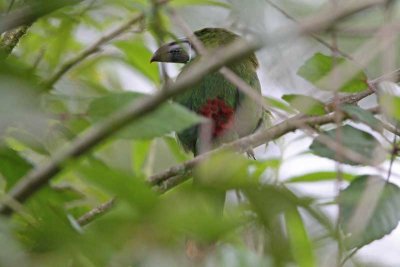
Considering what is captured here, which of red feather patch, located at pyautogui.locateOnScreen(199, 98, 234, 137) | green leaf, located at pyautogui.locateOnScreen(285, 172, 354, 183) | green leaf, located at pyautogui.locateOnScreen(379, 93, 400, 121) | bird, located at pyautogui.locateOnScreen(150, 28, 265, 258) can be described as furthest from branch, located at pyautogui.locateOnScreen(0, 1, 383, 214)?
red feather patch, located at pyautogui.locateOnScreen(199, 98, 234, 137)

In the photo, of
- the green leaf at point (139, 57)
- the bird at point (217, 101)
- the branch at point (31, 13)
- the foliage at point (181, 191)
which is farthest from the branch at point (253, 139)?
the bird at point (217, 101)

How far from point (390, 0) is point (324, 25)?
0.17 meters

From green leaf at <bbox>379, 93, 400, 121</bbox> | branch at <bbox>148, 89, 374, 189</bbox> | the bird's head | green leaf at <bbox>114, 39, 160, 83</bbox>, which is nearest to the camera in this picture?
green leaf at <bbox>379, 93, 400, 121</bbox>

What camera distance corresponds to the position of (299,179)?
1387mm

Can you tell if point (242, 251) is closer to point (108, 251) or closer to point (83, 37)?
point (108, 251)

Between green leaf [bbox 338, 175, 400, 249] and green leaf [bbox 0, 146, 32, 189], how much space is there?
16.2 inches

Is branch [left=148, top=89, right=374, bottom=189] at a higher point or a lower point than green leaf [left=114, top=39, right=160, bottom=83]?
higher

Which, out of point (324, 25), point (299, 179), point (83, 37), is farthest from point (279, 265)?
point (83, 37)

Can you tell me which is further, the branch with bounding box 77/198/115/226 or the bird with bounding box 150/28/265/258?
the bird with bounding box 150/28/265/258

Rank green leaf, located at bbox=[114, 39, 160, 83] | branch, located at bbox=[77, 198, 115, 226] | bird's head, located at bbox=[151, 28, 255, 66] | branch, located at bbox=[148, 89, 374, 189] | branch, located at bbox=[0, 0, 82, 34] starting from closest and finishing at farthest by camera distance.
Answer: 1. branch, located at bbox=[0, 0, 82, 34]
2. branch, located at bbox=[148, 89, 374, 189]
3. branch, located at bbox=[77, 198, 115, 226]
4. green leaf, located at bbox=[114, 39, 160, 83]
5. bird's head, located at bbox=[151, 28, 255, 66]

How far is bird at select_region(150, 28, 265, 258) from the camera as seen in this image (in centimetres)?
224

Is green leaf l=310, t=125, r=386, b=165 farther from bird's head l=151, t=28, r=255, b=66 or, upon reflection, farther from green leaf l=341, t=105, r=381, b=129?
bird's head l=151, t=28, r=255, b=66

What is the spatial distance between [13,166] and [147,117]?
293 millimetres

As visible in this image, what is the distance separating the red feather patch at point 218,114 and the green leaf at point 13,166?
1201 millimetres
